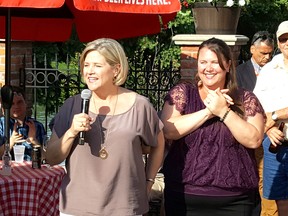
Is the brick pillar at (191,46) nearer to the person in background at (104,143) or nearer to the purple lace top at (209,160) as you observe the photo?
the purple lace top at (209,160)

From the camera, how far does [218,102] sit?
4133mm

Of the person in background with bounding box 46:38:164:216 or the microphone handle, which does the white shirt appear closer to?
the person in background with bounding box 46:38:164:216

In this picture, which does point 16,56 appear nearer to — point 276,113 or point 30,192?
point 30,192

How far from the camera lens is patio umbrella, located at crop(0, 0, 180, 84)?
497 cm

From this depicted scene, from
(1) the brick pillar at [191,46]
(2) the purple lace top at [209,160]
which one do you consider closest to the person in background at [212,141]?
(2) the purple lace top at [209,160]

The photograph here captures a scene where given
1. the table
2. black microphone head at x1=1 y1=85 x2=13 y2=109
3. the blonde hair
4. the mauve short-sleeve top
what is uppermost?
the blonde hair

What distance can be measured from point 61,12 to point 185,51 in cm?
180

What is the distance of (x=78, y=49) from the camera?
16188mm

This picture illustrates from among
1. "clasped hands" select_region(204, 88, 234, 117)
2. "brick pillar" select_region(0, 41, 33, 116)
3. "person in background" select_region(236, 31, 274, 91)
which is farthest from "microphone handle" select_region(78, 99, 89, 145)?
"brick pillar" select_region(0, 41, 33, 116)

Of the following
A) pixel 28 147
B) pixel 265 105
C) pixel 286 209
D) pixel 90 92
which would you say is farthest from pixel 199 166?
pixel 28 147

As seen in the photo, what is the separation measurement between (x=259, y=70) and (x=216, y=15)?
1.58 m

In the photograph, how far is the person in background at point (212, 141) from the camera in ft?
13.7

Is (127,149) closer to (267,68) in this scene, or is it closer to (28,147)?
(267,68)

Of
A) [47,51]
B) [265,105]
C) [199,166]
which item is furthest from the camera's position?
[47,51]
